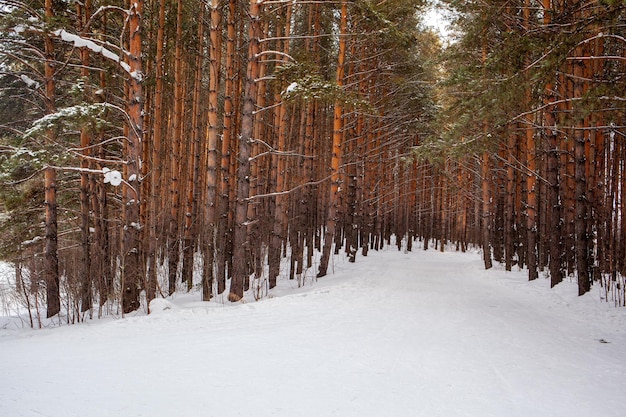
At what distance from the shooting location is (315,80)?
8.26 meters

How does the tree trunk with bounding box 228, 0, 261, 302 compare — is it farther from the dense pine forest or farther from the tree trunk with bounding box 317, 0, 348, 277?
the tree trunk with bounding box 317, 0, 348, 277

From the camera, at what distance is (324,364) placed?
13.7ft

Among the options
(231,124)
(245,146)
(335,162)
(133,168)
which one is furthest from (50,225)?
(335,162)

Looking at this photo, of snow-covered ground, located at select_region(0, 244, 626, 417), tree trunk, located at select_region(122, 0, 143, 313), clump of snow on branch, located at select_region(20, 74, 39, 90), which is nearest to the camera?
snow-covered ground, located at select_region(0, 244, 626, 417)

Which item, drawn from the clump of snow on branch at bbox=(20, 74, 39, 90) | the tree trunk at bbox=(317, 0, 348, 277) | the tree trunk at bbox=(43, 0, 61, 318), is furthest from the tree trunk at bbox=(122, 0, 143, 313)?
the tree trunk at bbox=(317, 0, 348, 277)

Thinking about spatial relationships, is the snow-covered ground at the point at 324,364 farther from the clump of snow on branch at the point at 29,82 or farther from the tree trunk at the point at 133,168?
the clump of snow on branch at the point at 29,82

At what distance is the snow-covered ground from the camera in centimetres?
322

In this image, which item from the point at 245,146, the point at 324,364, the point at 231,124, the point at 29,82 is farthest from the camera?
the point at 231,124

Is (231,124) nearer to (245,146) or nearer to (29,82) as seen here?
(245,146)

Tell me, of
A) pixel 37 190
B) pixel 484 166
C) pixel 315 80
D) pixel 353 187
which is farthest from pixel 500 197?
pixel 37 190

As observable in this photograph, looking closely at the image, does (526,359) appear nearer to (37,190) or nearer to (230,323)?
(230,323)

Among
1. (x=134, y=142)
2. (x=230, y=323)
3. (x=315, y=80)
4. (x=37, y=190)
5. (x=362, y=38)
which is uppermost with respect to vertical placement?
(x=362, y=38)

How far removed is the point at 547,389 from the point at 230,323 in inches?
163

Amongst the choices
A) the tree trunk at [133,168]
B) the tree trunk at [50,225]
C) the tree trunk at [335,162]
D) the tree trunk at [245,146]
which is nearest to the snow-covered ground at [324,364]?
the tree trunk at [133,168]
